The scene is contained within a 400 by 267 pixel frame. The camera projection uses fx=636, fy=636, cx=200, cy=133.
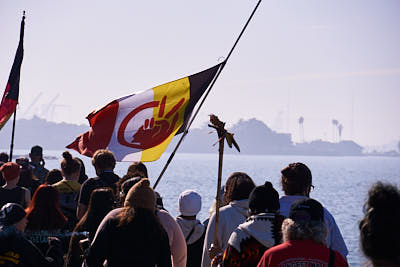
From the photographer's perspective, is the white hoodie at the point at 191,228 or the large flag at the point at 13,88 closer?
the white hoodie at the point at 191,228

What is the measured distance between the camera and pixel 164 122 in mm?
9008

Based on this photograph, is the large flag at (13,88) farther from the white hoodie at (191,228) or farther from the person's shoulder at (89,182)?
the white hoodie at (191,228)

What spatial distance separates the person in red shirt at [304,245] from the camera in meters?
4.31

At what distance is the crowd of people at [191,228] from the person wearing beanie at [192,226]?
0.04ft

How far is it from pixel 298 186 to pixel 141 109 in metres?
3.69

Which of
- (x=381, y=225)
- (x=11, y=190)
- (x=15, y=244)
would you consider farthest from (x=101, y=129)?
(x=381, y=225)

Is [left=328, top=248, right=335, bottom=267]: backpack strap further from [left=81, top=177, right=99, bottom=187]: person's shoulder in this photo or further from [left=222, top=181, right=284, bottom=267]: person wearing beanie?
[left=81, top=177, right=99, bottom=187]: person's shoulder

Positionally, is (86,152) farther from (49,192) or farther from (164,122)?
(49,192)

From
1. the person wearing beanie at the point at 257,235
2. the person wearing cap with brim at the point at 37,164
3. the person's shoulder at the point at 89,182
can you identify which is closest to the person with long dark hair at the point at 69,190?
the person's shoulder at the point at 89,182

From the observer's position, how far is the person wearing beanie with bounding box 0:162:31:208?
754cm

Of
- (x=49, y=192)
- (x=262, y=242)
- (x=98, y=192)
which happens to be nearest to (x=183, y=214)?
(x=98, y=192)

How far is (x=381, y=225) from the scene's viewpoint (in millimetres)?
3135

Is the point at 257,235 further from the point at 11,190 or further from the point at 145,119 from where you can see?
the point at 145,119

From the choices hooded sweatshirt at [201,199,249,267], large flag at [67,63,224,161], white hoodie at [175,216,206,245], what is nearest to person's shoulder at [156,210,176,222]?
hooded sweatshirt at [201,199,249,267]
